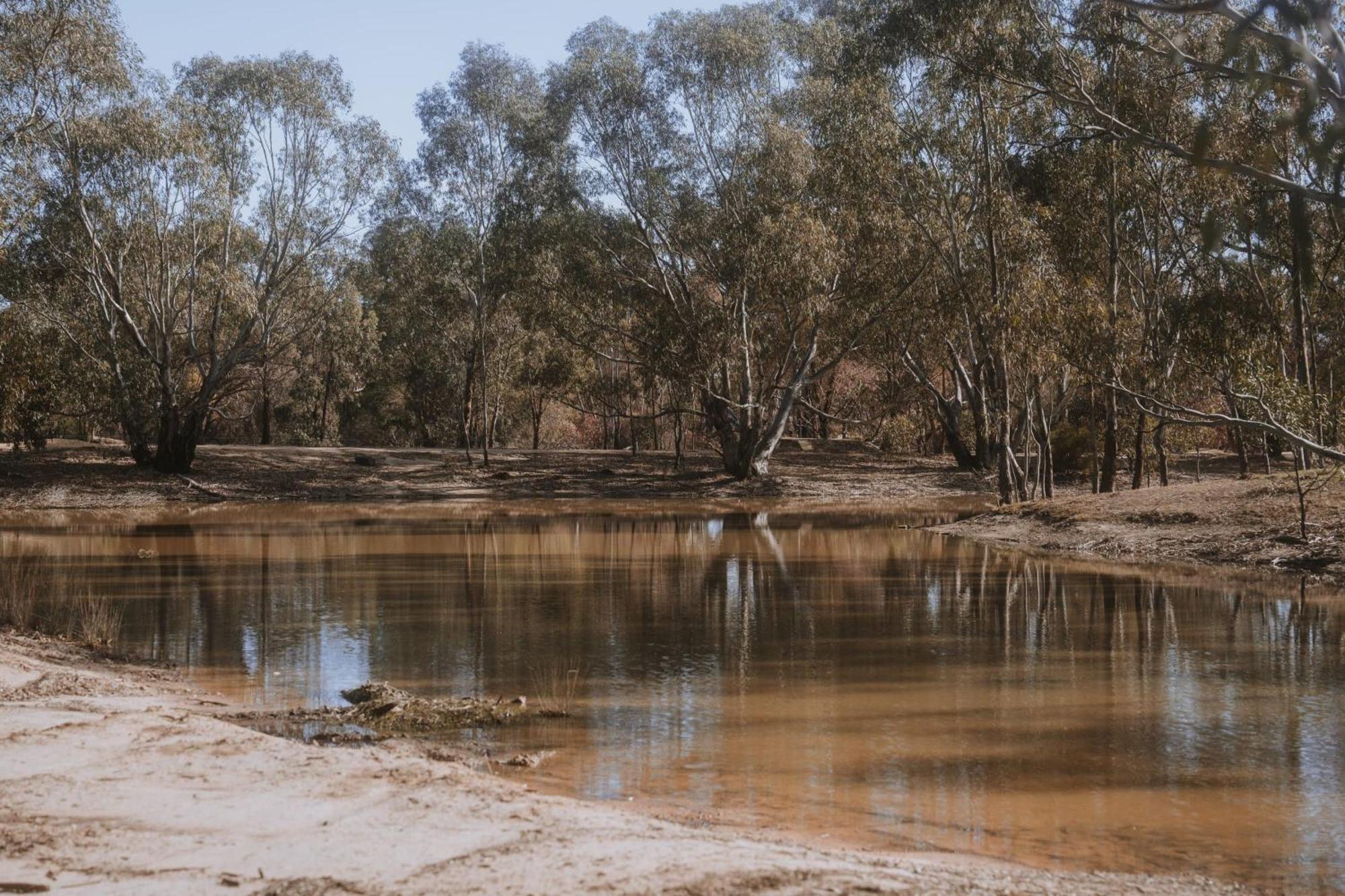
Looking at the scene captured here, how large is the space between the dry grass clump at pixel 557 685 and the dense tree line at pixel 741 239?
26.6 ft

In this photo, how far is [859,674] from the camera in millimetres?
9953

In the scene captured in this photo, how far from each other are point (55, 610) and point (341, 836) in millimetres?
9512

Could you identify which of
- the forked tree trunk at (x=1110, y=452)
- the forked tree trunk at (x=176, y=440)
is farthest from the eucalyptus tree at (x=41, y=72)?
the forked tree trunk at (x=1110, y=452)

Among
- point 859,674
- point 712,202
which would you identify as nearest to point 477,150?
point 712,202

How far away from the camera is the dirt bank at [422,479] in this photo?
107ft

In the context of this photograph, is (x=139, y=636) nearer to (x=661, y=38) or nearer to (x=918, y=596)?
(x=918, y=596)

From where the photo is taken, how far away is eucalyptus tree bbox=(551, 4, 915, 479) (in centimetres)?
3288

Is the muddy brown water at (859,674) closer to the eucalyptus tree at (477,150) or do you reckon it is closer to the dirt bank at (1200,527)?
the dirt bank at (1200,527)

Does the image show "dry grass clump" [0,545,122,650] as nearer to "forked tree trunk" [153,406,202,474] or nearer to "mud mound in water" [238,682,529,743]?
"mud mound in water" [238,682,529,743]

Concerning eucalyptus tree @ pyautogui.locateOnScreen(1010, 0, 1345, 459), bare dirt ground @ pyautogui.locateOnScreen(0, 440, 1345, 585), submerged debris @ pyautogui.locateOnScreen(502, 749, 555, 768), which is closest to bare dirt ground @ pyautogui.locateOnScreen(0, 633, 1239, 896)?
submerged debris @ pyautogui.locateOnScreen(502, 749, 555, 768)

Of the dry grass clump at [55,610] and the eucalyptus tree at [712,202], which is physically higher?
the eucalyptus tree at [712,202]

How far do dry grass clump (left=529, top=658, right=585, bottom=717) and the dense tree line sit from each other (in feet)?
26.6

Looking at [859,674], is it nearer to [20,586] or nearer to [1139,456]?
[20,586]

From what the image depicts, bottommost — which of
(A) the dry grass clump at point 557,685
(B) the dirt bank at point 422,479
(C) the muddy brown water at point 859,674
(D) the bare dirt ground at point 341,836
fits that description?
(C) the muddy brown water at point 859,674
